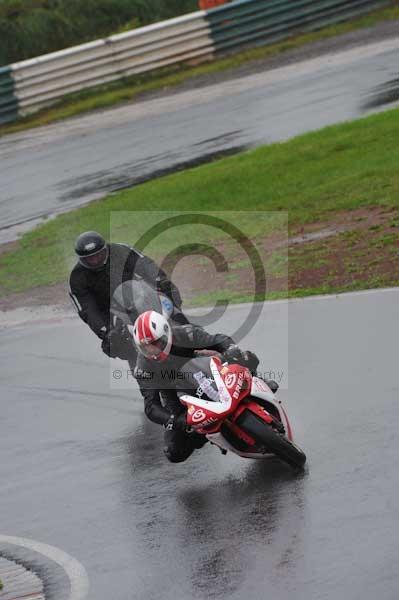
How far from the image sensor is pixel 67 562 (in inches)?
333

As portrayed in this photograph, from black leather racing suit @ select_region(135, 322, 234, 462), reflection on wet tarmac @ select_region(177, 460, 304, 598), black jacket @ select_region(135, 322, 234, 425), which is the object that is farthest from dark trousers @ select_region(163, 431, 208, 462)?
reflection on wet tarmac @ select_region(177, 460, 304, 598)

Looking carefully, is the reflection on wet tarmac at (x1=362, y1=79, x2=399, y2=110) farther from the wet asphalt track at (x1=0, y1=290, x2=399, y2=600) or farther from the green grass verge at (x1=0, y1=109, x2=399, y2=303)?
the wet asphalt track at (x1=0, y1=290, x2=399, y2=600)

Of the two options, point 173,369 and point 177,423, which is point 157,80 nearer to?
point 173,369

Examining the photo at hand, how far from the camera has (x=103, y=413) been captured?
38.8 ft

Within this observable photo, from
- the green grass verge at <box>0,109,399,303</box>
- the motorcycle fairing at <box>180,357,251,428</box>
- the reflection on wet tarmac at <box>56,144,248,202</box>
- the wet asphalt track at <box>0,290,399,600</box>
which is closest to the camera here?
the wet asphalt track at <box>0,290,399,600</box>

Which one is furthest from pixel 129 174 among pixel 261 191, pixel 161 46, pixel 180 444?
pixel 180 444

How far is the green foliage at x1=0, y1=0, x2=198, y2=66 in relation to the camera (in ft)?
102

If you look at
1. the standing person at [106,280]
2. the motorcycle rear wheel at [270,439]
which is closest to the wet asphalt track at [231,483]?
the motorcycle rear wheel at [270,439]

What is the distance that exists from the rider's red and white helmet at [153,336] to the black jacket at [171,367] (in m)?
0.24

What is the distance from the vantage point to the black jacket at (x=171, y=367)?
9.47 meters

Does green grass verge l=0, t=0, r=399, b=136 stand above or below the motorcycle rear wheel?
below

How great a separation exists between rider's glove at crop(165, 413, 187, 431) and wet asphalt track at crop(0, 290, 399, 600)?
0.53 meters

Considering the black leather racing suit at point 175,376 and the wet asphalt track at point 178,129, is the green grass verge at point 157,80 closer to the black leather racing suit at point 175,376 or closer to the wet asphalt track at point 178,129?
Result: the wet asphalt track at point 178,129

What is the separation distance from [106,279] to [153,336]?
103 inches
